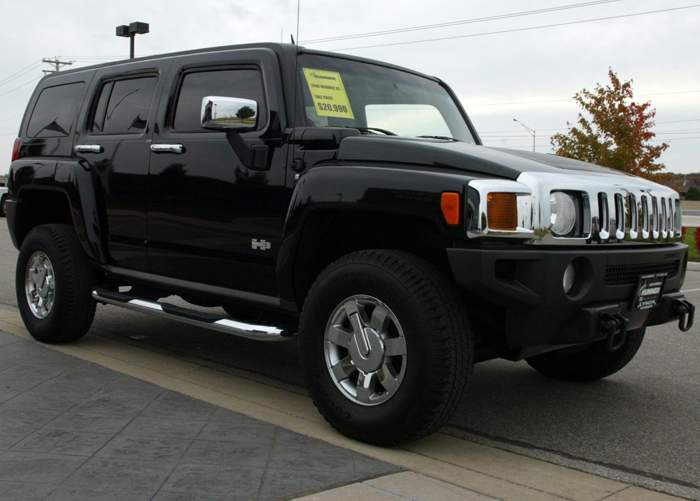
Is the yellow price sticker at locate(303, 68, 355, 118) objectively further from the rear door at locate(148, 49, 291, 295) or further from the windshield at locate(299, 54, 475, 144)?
the rear door at locate(148, 49, 291, 295)

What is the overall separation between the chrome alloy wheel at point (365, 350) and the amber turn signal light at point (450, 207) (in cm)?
50

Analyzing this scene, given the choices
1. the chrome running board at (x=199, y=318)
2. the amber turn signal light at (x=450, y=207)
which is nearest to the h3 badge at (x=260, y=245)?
the chrome running board at (x=199, y=318)

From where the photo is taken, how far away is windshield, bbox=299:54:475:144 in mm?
4363

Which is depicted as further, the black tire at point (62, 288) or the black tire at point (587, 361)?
the black tire at point (62, 288)

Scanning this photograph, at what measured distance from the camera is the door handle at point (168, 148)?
469 cm

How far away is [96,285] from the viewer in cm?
561

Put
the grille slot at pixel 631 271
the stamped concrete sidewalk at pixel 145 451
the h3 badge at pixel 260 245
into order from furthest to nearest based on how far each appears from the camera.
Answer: the h3 badge at pixel 260 245
the grille slot at pixel 631 271
the stamped concrete sidewalk at pixel 145 451

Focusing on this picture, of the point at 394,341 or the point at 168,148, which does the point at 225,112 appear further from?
the point at 394,341

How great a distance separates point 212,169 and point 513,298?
2.04 meters

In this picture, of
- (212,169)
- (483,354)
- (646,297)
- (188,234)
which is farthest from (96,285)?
(646,297)

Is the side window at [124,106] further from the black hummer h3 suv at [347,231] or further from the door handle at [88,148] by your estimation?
the door handle at [88,148]

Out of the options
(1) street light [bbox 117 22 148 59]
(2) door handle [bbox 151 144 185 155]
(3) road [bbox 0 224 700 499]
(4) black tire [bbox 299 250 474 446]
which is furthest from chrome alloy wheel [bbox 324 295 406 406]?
(1) street light [bbox 117 22 148 59]

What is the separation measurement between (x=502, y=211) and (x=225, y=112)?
1.59 metres

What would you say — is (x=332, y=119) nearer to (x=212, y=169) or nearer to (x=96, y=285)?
(x=212, y=169)
